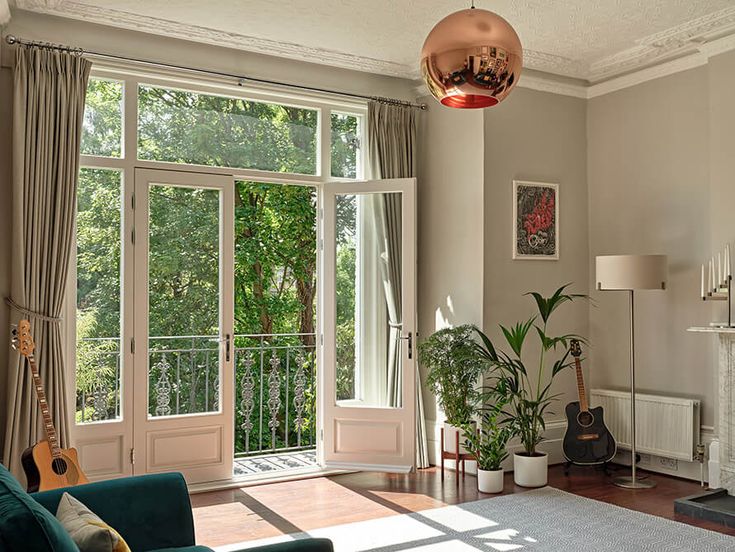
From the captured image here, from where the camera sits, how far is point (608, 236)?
20.2ft

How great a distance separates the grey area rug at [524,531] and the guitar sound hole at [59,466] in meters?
1.06

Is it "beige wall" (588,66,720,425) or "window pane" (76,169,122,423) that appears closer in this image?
"window pane" (76,169,122,423)

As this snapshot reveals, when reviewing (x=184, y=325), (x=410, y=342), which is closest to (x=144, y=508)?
(x=184, y=325)

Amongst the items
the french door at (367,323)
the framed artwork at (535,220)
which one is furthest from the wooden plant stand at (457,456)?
the framed artwork at (535,220)

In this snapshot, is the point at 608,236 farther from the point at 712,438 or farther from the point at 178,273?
the point at 178,273

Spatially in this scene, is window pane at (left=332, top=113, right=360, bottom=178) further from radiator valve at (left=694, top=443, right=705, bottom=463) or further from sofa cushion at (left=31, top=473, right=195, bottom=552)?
sofa cushion at (left=31, top=473, right=195, bottom=552)

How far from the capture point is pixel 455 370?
17.6 ft

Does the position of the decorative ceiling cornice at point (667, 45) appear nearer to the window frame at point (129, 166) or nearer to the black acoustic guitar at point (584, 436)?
the black acoustic guitar at point (584, 436)

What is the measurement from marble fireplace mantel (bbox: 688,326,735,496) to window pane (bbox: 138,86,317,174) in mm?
3121

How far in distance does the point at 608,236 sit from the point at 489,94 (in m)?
4.00

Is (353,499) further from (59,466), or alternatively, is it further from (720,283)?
(720,283)

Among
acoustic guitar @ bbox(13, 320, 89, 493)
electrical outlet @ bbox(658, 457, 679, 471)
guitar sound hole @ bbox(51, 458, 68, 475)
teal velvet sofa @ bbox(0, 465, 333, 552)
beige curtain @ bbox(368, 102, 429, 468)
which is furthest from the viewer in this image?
beige curtain @ bbox(368, 102, 429, 468)

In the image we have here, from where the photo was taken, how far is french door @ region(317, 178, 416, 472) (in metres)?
5.80

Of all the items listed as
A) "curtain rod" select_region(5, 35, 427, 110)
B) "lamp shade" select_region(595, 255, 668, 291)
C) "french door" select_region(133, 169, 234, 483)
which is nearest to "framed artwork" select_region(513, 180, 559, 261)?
"lamp shade" select_region(595, 255, 668, 291)
